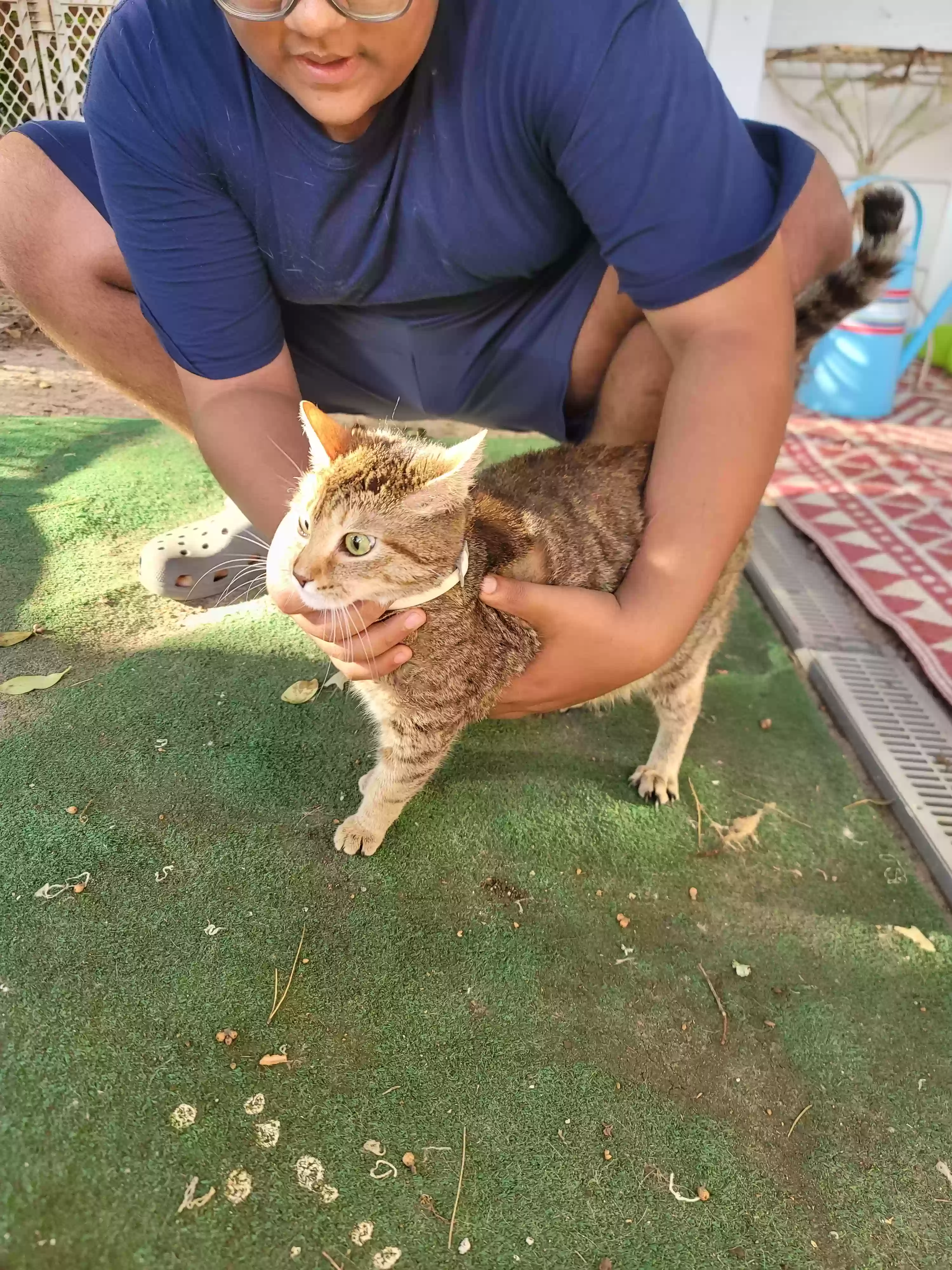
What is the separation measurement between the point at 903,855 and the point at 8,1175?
1.79 meters

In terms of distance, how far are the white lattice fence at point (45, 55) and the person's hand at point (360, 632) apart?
445 centimetres

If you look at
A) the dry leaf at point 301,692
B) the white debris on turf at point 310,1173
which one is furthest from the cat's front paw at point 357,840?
the white debris on turf at point 310,1173

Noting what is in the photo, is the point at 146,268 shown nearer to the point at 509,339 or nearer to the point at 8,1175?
the point at 509,339

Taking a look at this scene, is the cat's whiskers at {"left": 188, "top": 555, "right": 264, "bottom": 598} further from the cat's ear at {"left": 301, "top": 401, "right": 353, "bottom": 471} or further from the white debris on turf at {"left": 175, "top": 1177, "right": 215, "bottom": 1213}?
the white debris on turf at {"left": 175, "top": 1177, "right": 215, "bottom": 1213}

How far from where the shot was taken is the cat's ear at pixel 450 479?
1269 mm

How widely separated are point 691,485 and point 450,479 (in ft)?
1.73

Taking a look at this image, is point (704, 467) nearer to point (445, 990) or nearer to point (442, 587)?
point (442, 587)

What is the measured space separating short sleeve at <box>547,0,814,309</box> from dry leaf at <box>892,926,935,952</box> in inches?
52.4

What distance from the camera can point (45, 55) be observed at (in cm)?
455

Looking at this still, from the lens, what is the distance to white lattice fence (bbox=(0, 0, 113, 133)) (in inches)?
174

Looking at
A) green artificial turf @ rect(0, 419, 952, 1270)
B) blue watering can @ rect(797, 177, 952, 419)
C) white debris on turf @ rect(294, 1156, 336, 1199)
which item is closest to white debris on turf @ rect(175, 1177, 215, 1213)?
green artificial turf @ rect(0, 419, 952, 1270)

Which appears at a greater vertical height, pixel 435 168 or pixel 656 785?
pixel 435 168

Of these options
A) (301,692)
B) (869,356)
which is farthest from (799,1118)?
(869,356)

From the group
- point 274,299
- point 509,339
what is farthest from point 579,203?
point 274,299
